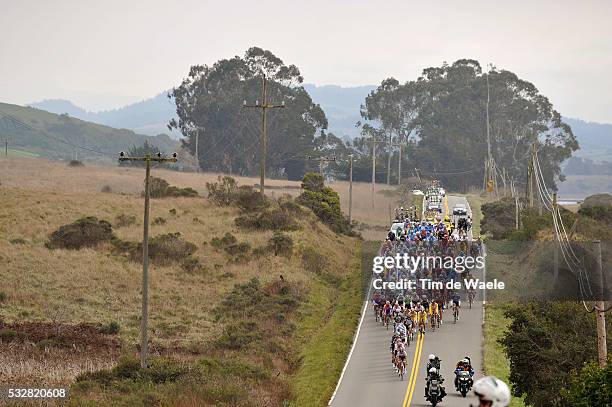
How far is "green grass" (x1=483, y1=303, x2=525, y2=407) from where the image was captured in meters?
32.3

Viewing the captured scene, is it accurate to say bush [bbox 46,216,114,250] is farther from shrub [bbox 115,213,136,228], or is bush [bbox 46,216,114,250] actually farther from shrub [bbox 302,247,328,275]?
shrub [bbox 302,247,328,275]

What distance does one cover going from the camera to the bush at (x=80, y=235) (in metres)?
53.1

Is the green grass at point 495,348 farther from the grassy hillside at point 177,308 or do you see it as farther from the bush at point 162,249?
the bush at point 162,249

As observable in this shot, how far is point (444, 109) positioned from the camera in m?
139

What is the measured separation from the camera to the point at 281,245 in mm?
57281

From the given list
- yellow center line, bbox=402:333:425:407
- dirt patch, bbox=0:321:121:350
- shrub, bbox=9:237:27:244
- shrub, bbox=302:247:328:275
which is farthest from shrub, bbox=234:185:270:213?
dirt patch, bbox=0:321:121:350

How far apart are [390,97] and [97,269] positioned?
9911 cm

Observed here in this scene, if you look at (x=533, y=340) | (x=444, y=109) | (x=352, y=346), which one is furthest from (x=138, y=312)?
A: (x=444, y=109)

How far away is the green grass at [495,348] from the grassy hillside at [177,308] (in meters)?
5.60

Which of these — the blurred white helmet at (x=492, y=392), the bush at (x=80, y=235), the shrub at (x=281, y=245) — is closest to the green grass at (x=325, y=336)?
the shrub at (x=281, y=245)

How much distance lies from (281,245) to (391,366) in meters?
24.1

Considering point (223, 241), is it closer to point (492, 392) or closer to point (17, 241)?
point (17, 241)

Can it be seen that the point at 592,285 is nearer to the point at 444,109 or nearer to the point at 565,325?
the point at 565,325

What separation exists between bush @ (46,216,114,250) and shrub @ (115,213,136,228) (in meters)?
4.83
